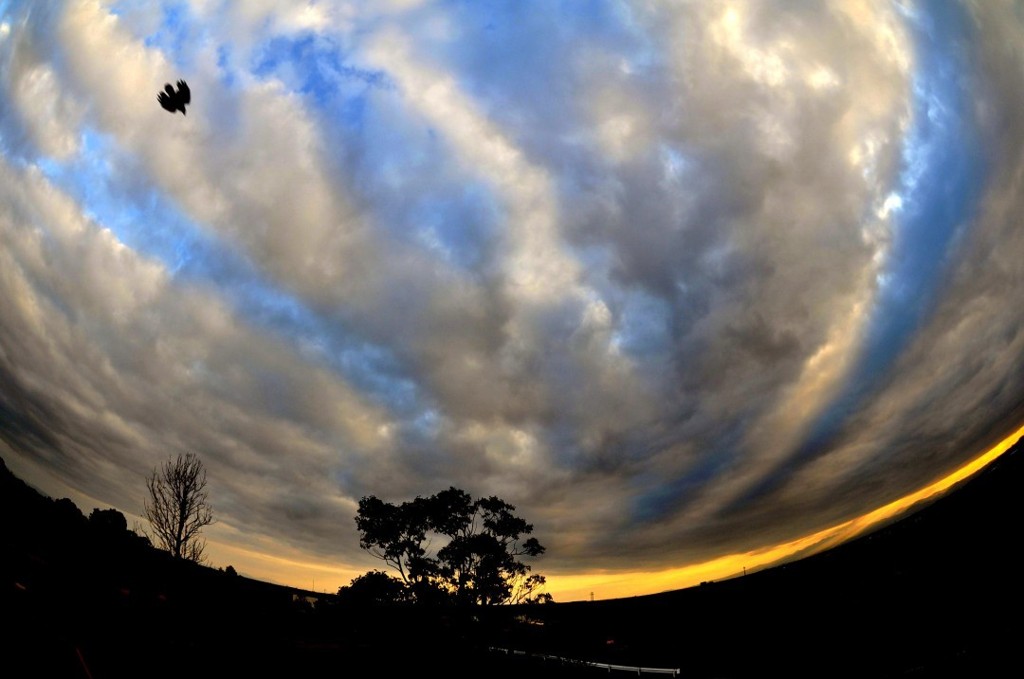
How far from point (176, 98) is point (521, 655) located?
27.9 metres

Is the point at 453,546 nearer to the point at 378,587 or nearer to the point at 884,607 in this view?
the point at 378,587

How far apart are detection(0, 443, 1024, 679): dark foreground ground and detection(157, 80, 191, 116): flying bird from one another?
11.3m

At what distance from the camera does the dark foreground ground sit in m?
6.01

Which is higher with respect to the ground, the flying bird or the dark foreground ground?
the flying bird

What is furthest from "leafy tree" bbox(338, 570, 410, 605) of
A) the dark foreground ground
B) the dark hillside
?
the dark foreground ground

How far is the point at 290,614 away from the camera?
38.9ft

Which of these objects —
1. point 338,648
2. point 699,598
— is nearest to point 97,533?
point 338,648

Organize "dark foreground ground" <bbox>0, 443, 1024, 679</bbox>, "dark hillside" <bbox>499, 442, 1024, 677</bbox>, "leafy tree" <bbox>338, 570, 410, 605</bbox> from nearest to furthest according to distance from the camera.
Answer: "dark foreground ground" <bbox>0, 443, 1024, 679</bbox> < "dark hillside" <bbox>499, 442, 1024, 677</bbox> < "leafy tree" <bbox>338, 570, 410, 605</bbox>

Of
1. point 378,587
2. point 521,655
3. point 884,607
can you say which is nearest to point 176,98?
point 521,655

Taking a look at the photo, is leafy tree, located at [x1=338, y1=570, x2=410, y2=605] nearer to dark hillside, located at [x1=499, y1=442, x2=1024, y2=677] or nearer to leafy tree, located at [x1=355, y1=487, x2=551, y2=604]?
leafy tree, located at [x1=355, y1=487, x2=551, y2=604]

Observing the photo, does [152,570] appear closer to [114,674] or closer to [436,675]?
[114,674]

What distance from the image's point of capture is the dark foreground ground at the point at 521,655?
19.7 feet

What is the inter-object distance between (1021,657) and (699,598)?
67.9 ft

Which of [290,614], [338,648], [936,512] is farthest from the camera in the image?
[936,512]
